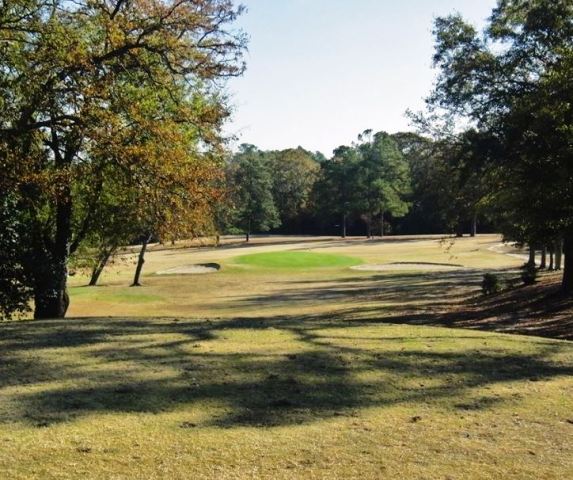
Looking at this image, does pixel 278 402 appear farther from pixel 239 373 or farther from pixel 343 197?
pixel 343 197

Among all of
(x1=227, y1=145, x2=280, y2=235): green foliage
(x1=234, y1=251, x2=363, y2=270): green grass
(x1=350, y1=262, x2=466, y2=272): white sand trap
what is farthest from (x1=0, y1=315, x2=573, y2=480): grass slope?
(x1=227, y1=145, x2=280, y2=235): green foliage

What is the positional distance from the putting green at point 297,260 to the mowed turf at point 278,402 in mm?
41238

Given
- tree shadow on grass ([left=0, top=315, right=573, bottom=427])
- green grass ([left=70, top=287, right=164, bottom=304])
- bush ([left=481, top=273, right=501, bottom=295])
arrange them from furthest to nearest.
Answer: green grass ([left=70, top=287, right=164, bottom=304]) → bush ([left=481, top=273, right=501, bottom=295]) → tree shadow on grass ([left=0, top=315, right=573, bottom=427])

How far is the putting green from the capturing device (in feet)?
174

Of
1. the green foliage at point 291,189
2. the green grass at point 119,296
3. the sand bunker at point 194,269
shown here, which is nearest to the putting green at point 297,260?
the sand bunker at point 194,269

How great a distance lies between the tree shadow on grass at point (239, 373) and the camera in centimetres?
609

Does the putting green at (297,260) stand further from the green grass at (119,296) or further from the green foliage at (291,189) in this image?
the green foliage at (291,189)

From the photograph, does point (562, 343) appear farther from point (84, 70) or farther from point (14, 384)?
point (84, 70)

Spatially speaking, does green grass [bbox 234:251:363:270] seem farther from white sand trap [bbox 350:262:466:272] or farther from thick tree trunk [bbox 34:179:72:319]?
thick tree trunk [bbox 34:179:72:319]

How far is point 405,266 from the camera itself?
50562 mm

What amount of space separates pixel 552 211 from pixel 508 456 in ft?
37.2

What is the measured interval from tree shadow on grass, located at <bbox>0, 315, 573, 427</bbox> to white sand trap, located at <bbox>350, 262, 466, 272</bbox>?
38.0 metres

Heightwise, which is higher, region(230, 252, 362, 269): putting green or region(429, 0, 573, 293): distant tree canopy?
region(429, 0, 573, 293): distant tree canopy

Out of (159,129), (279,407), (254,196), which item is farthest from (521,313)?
(254,196)
